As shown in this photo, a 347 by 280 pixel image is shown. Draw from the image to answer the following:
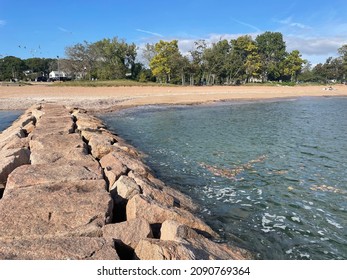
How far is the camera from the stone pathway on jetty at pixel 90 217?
406cm

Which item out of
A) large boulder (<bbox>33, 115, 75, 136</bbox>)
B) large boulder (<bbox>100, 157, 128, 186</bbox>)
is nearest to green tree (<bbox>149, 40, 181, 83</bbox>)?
large boulder (<bbox>33, 115, 75, 136</bbox>)

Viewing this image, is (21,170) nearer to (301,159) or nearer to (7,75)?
(301,159)

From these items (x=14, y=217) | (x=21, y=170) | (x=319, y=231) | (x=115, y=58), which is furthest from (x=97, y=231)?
(x=115, y=58)

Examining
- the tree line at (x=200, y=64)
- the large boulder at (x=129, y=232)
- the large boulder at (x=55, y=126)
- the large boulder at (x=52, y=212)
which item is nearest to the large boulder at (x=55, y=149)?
the large boulder at (x=55, y=126)

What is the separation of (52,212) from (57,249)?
3.85 feet

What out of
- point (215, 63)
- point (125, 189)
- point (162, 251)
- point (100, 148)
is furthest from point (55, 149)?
point (215, 63)

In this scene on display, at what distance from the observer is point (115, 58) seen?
77.2 meters

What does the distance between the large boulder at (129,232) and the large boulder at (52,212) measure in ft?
0.58

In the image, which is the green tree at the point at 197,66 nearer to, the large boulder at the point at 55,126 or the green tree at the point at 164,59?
the green tree at the point at 164,59

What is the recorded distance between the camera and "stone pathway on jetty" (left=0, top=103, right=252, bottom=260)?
4.06 metres

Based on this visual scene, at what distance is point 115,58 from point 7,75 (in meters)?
38.6

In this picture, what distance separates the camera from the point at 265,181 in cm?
915

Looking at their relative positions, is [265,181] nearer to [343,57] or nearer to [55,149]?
[55,149]

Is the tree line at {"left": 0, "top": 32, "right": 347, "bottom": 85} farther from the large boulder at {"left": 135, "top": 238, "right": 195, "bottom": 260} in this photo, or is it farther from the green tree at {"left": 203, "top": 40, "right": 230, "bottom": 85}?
the large boulder at {"left": 135, "top": 238, "right": 195, "bottom": 260}
